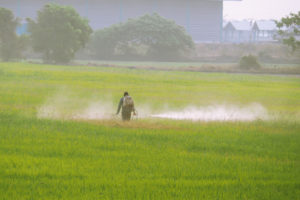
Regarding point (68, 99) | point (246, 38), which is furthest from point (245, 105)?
point (246, 38)

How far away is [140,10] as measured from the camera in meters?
87.9

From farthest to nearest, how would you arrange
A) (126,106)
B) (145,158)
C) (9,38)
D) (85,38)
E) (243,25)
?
(243,25) < (9,38) < (85,38) < (126,106) < (145,158)

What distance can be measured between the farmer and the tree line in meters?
40.0

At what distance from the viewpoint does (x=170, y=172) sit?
1028 cm

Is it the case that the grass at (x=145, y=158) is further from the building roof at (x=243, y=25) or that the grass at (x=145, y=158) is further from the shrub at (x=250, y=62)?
the building roof at (x=243, y=25)

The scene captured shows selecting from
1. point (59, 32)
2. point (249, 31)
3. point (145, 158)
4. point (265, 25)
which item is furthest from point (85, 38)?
point (145, 158)

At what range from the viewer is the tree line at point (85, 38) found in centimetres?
6394

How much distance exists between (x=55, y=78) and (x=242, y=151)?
30.0m

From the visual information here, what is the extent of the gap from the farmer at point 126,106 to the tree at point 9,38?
175ft

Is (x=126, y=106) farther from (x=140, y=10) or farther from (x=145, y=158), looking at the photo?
(x=140, y=10)

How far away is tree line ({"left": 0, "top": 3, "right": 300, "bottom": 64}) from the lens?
2517 inches

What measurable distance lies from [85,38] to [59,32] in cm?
364

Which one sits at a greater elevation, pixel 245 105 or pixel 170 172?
pixel 170 172

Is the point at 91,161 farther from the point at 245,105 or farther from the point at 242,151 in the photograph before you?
the point at 245,105
